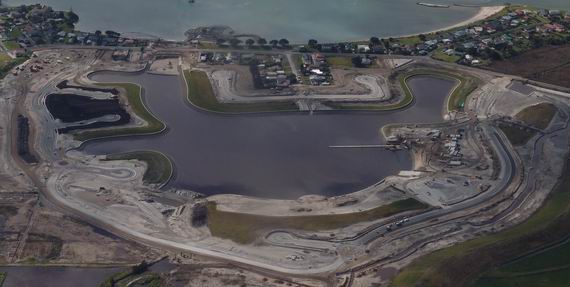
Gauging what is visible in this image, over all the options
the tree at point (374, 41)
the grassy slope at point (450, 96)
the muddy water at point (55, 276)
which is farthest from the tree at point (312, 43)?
the muddy water at point (55, 276)

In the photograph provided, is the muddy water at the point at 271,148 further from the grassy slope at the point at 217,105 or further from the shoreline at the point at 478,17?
the shoreline at the point at 478,17

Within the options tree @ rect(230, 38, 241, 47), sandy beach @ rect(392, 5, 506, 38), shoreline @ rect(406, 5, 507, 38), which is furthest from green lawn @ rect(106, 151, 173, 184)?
shoreline @ rect(406, 5, 507, 38)

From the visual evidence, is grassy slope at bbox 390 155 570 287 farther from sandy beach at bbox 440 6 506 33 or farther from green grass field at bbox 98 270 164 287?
sandy beach at bbox 440 6 506 33

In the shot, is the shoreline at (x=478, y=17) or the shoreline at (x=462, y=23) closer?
the shoreline at (x=462, y=23)

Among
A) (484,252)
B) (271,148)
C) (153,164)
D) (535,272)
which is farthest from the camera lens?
(271,148)

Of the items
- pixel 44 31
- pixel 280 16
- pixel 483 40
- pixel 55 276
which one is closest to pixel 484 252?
pixel 55 276

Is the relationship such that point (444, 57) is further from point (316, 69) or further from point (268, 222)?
point (268, 222)
